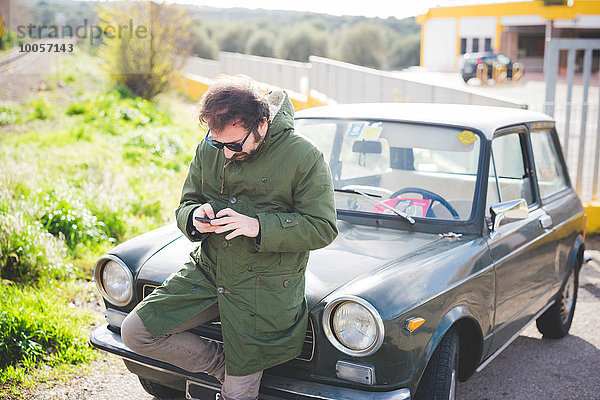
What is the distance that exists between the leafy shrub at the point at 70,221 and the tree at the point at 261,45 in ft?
143

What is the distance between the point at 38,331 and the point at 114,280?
118 cm

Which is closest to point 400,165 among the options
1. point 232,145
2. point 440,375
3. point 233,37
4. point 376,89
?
point 440,375

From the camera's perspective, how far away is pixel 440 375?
3.13 meters

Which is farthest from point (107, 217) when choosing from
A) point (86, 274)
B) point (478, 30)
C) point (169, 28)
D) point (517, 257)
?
point (478, 30)

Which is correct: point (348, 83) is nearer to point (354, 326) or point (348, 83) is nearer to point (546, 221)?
point (546, 221)

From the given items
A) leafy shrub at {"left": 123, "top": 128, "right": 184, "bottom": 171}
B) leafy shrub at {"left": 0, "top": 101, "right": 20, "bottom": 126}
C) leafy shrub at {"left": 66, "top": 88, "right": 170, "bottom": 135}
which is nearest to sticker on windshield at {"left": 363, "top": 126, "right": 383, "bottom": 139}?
leafy shrub at {"left": 123, "top": 128, "right": 184, "bottom": 171}

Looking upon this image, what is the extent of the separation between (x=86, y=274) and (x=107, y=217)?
965mm

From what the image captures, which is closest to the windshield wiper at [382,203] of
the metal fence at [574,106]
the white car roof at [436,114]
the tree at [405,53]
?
the white car roof at [436,114]

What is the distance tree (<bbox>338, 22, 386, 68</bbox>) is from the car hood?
1671 inches

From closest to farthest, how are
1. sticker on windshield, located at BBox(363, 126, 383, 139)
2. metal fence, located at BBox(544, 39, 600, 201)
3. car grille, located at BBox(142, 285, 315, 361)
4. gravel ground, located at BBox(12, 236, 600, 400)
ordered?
1. car grille, located at BBox(142, 285, 315, 361)
2. gravel ground, located at BBox(12, 236, 600, 400)
3. sticker on windshield, located at BBox(363, 126, 383, 139)
4. metal fence, located at BBox(544, 39, 600, 201)

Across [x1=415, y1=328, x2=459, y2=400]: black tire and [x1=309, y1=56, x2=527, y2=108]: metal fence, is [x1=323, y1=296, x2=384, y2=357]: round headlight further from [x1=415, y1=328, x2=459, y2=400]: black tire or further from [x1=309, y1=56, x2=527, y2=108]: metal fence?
[x1=309, y1=56, x2=527, y2=108]: metal fence

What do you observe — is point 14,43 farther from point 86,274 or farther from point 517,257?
point 517,257

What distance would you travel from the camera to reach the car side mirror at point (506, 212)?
3.75m

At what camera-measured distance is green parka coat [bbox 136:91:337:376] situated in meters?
2.75
